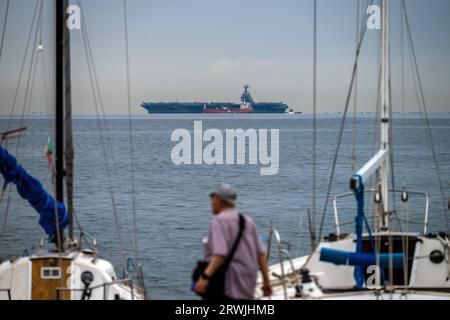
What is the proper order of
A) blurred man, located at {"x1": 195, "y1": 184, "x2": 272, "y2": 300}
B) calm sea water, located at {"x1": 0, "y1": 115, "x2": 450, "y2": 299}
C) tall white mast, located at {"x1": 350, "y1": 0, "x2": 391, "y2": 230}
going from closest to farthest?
blurred man, located at {"x1": 195, "y1": 184, "x2": 272, "y2": 300} → tall white mast, located at {"x1": 350, "y1": 0, "x2": 391, "y2": 230} → calm sea water, located at {"x1": 0, "y1": 115, "x2": 450, "y2": 299}

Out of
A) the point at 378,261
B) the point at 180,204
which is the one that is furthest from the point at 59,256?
the point at 180,204

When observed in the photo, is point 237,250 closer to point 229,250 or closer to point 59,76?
point 229,250

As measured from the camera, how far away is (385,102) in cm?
1784

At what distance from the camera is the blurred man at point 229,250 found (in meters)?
9.85

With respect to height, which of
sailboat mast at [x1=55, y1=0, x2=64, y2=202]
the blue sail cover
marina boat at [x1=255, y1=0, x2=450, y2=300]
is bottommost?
marina boat at [x1=255, y1=0, x2=450, y2=300]

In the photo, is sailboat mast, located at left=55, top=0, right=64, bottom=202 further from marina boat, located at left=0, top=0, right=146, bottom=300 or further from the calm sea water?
the calm sea water

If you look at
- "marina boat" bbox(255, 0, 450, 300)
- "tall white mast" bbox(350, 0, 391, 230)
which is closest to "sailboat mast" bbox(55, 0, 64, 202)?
"marina boat" bbox(255, 0, 450, 300)

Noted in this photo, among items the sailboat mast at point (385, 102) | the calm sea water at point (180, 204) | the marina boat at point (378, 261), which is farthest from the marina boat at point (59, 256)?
the sailboat mast at point (385, 102)

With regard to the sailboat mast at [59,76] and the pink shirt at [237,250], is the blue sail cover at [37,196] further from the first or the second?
the pink shirt at [237,250]

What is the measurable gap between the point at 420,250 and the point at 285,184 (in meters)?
43.2

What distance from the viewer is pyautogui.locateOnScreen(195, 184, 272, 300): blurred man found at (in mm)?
9852

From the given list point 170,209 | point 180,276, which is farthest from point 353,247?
point 170,209

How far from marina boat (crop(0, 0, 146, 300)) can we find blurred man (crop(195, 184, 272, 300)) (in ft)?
15.9
